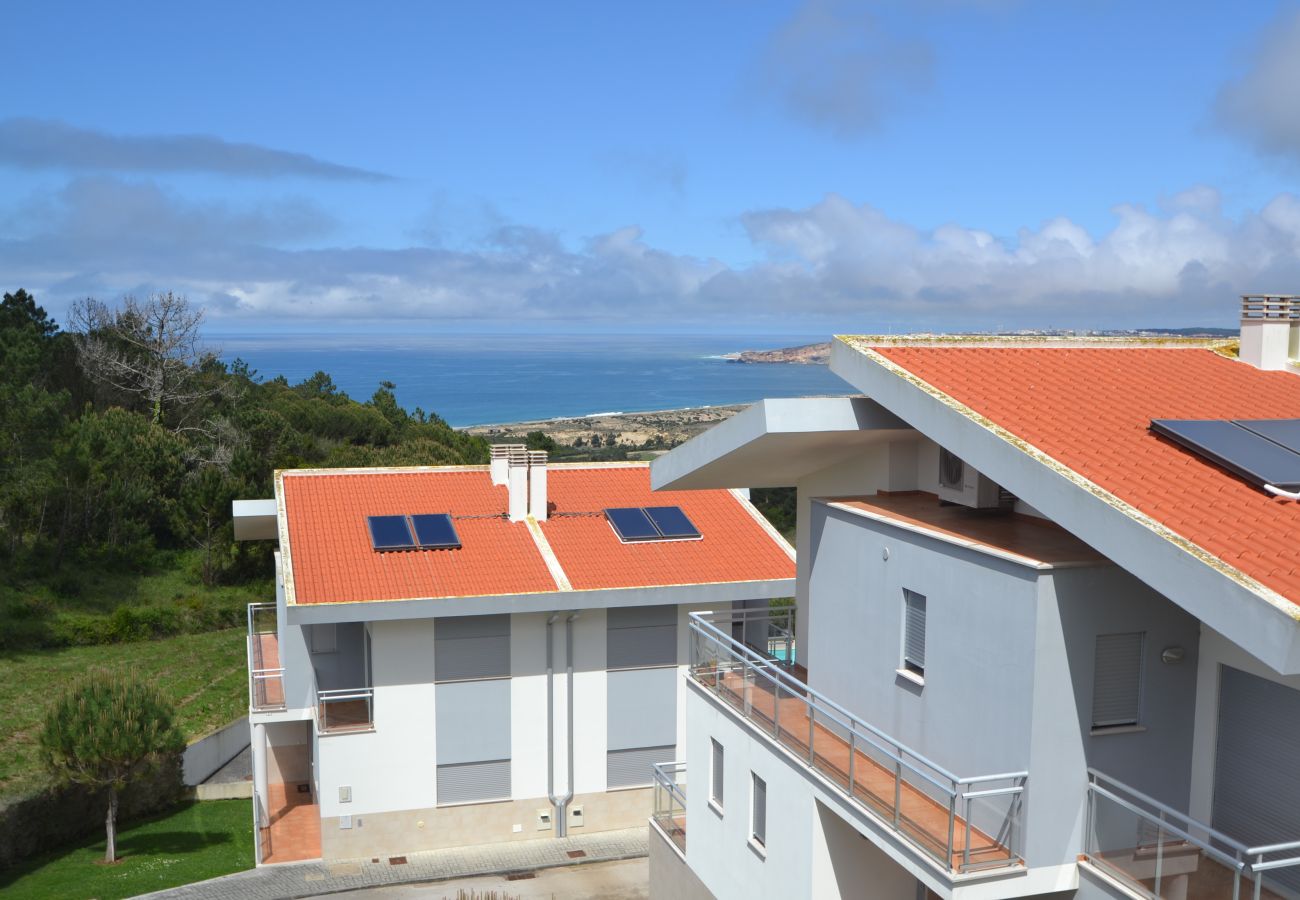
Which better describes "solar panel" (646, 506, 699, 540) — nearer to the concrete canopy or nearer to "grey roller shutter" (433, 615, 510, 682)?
"grey roller shutter" (433, 615, 510, 682)

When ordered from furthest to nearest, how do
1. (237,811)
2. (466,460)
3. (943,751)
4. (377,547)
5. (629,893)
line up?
(466,460), (237,811), (377,547), (629,893), (943,751)

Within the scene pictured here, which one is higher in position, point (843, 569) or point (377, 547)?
point (843, 569)

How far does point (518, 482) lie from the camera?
2434 cm

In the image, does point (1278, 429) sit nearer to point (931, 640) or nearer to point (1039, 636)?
point (1039, 636)

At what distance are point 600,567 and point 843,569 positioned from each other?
35.4 ft

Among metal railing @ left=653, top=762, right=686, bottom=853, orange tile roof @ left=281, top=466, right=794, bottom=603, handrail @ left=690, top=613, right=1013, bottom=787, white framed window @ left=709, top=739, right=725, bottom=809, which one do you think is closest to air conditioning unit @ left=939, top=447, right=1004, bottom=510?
handrail @ left=690, top=613, right=1013, bottom=787

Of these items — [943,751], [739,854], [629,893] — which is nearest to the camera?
[943,751]

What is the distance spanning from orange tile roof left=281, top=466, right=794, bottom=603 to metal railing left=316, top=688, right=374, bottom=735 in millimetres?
1879

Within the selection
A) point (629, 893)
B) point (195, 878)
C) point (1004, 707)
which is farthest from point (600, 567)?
point (1004, 707)

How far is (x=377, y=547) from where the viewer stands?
22.3m

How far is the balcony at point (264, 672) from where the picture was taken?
2275 centimetres

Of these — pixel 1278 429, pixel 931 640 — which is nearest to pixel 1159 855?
pixel 931 640

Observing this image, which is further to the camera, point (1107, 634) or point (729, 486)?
point (729, 486)

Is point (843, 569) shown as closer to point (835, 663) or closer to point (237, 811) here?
point (835, 663)
